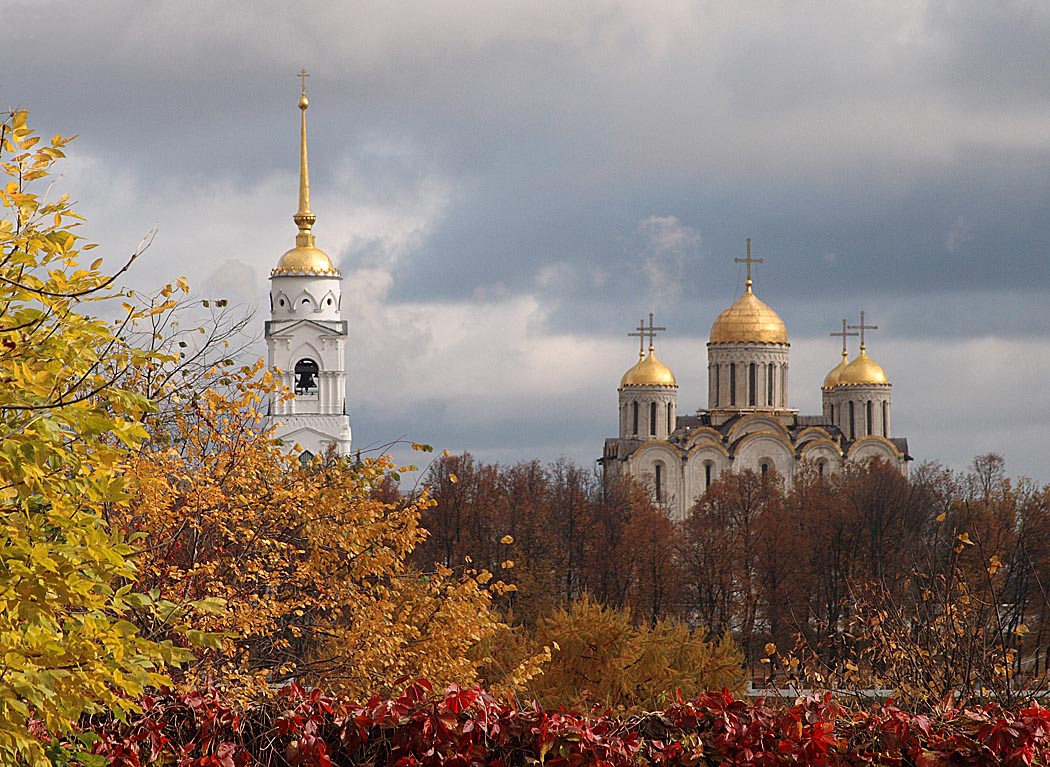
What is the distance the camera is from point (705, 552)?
4722 cm

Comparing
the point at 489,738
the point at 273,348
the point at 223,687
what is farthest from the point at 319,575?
the point at 273,348

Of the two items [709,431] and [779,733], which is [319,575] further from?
[709,431]

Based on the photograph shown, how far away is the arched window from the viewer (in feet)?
195

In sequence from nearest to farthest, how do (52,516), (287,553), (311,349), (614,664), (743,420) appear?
(52,516) → (287,553) → (614,664) → (311,349) → (743,420)

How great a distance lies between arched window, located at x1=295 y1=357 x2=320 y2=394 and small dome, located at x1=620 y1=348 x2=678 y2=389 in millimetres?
18176

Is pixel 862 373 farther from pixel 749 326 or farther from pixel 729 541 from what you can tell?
pixel 729 541

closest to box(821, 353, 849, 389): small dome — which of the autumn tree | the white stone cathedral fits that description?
the white stone cathedral

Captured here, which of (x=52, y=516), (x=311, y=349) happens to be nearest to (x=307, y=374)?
(x=311, y=349)

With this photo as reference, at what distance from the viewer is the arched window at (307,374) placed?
195 feet

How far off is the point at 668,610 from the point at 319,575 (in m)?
34.5

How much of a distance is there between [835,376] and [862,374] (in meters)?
1.31

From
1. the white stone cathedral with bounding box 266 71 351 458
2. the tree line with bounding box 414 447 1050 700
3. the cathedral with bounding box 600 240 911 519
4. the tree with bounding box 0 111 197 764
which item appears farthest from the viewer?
the cathedral with bounding box 600 240 911 519

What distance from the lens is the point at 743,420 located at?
65312 millimetres

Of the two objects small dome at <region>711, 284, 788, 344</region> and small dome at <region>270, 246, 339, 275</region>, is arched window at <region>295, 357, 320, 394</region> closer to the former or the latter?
small dome at <region>270, 246, 339, 275</region>
